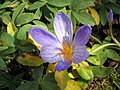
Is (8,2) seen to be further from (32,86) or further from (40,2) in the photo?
(32,86)

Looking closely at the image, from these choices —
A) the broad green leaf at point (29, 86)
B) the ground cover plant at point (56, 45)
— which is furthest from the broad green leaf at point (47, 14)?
the broad green leaf at point (29, 86)

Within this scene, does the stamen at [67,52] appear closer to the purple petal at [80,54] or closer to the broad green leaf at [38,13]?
the purple petal at [80,54]

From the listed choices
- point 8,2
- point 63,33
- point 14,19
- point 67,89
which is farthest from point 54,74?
point 8,2

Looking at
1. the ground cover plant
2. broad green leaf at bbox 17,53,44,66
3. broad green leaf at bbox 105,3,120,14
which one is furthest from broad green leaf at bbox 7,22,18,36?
broad green leaf at bbox 105,3,120,14

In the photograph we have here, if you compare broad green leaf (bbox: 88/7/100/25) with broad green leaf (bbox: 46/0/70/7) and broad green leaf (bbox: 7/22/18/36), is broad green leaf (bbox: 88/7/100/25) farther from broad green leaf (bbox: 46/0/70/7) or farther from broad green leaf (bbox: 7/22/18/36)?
broad green leaf (bbox: 7/22/18/36)

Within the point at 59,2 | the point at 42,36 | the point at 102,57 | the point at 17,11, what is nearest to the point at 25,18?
the point at 17,11

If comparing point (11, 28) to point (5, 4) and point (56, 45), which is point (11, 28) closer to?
point (5, 4)
